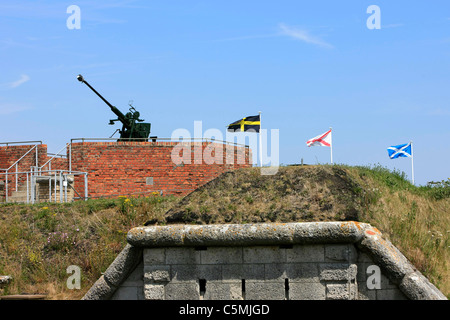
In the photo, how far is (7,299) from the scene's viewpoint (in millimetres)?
10516

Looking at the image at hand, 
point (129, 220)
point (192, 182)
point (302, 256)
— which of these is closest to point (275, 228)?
point (302, 256)

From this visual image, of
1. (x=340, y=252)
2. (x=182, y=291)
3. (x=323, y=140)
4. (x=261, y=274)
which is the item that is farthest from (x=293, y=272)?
(x=323, y=140)

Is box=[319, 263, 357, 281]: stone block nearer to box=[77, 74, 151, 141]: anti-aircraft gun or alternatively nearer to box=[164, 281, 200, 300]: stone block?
box=[164, 281, 200, 300]: stone block

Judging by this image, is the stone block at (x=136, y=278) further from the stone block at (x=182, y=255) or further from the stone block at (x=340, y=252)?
the stone block at (x=340, y=252)

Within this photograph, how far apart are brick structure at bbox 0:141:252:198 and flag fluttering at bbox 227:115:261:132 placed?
55.5 inches

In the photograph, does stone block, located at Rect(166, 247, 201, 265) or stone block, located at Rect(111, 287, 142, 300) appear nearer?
stone block, located at Rect(166, 247, 201, 265)

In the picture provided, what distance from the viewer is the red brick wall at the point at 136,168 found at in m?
19.3

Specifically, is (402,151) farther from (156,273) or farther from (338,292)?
(156,273)

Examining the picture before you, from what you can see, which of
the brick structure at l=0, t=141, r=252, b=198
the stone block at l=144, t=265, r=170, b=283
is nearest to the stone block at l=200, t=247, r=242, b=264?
the stone block at l=144, t=265, r=170, b=283

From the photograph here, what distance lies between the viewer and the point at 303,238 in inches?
320

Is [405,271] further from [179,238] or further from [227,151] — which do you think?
[227,151]

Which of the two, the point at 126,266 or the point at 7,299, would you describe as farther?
the point at 7,299

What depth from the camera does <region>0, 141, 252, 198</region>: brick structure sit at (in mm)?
19281
